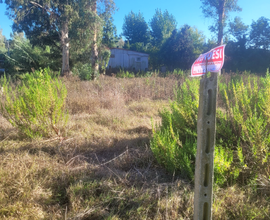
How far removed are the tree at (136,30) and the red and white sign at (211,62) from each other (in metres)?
42.1

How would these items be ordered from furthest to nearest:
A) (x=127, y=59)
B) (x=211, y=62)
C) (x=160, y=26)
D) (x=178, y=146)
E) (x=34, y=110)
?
1. (x=160, y=26)
2. (x=127, y=59)
3. (x=34, y=110)
4. (x=178, y=146)
5. (x=211, y=62)

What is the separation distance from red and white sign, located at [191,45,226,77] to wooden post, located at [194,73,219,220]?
0.07m

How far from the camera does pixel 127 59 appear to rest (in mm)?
26969

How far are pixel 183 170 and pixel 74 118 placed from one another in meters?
3.63

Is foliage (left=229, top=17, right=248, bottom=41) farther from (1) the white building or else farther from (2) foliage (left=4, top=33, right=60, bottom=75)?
(2) foliage (left=4, top=33, right=60, bottom=75)

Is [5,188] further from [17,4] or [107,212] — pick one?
[17,4]

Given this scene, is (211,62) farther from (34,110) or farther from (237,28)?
(237,28)

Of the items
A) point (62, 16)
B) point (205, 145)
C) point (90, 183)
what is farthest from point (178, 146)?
point (62, 16)

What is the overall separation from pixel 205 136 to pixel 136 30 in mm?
43779

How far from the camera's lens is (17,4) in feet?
40.5

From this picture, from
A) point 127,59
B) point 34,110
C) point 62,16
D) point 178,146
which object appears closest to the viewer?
point 178,146

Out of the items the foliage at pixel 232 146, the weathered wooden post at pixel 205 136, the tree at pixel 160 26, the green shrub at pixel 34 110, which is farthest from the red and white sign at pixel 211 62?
the tree at pixel 160 26

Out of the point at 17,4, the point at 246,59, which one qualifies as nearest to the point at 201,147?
the point at 17,4

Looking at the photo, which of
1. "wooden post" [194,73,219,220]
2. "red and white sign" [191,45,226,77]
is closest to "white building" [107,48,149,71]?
"red and white sign" [191,45,226,77]
